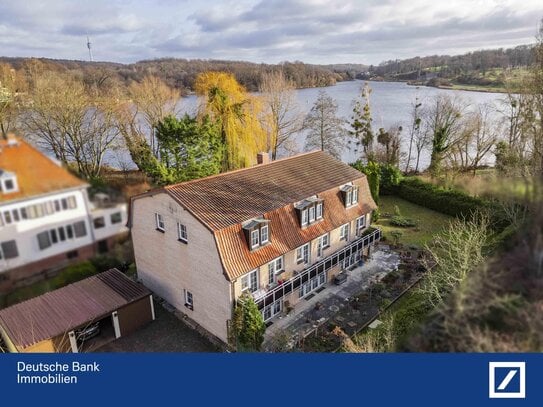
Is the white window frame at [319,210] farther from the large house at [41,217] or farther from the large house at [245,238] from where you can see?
the large house at [41,217]

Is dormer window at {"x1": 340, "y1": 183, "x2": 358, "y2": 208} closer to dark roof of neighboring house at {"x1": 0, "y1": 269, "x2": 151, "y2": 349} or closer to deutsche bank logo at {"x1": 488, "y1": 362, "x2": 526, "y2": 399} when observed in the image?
dark roof of neighboring house at {"x1": 0, "y1": 269, "x2": 151, "y2": 349}

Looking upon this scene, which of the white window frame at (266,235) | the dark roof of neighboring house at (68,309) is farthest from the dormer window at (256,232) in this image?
the dark roof of neighboring house at (68,309)

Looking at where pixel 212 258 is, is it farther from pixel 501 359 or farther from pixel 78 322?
pixel 501 359

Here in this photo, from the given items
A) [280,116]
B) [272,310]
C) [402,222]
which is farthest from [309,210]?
[280,116]

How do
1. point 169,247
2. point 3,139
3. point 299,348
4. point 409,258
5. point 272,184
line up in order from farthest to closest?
1. point 409,258
2. point 272,184
3. point 169,247
4. point 299,348
5. point 3,139

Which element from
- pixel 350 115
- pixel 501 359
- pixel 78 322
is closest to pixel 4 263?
pixel 501 359

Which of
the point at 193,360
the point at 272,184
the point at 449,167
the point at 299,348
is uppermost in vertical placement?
the point at 193,360
